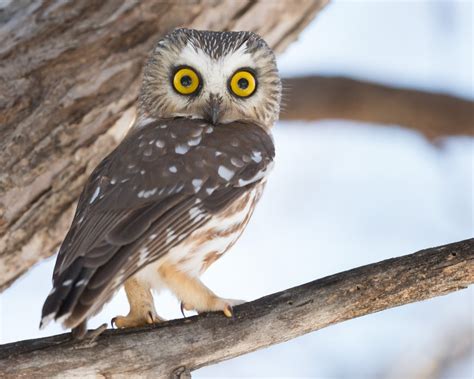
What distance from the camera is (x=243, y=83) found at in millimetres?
5473

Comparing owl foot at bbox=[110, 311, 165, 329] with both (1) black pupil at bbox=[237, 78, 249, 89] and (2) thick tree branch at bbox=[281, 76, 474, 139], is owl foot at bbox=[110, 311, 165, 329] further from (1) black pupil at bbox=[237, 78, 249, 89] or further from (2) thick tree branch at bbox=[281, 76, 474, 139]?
(2) thick tree branch at bbox=[281, 76, 474, 139]

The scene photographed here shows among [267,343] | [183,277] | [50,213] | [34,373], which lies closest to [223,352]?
[267,343]

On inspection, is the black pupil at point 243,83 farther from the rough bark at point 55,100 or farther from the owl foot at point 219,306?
the owl foot at point 219,306

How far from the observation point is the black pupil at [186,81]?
17.6ft

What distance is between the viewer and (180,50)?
17.7 feet

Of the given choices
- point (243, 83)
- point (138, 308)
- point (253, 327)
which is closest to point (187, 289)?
point (138, 308)

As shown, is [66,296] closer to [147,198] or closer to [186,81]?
[147,198]

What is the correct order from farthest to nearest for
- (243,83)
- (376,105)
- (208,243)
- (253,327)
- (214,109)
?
(376,105)
(243,83)
(214,109)
(208,243)
(253,327)

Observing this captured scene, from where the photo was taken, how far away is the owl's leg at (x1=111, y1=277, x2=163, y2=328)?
4.60 metres

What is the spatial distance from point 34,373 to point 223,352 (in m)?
0.82

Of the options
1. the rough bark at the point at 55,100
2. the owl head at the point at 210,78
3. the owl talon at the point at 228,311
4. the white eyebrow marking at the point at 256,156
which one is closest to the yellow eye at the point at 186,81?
the owl head at the point at 210,78

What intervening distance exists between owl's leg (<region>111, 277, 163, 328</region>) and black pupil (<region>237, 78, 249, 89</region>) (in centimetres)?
134

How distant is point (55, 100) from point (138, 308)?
1.45 meters

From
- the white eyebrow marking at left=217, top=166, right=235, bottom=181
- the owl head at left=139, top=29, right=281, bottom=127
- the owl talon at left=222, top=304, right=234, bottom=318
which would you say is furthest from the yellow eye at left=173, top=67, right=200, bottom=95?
the owl talon at left=222, top=304, right=234, bottom=318
